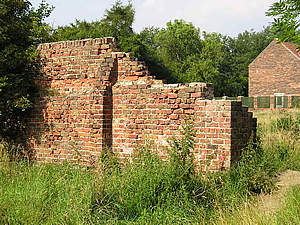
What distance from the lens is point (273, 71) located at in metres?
35.8

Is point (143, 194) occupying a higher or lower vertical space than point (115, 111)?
lower

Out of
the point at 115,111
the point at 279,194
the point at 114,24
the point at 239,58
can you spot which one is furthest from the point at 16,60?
the point at 239,58

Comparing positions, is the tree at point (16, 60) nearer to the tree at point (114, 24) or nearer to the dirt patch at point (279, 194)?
the dirt patch at point (279, 194)

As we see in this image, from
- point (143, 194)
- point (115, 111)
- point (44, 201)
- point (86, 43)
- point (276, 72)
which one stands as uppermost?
point (276, 72)

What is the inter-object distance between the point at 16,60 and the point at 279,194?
5924 millimetres

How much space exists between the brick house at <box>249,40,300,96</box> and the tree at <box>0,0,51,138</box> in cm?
3123

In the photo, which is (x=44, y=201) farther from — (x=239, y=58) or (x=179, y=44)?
(x=239, y=58)

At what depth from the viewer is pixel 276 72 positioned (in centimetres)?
3553

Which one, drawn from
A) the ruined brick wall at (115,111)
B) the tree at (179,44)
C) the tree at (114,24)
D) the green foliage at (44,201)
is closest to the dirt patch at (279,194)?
the ruined brick wall at (115,111)

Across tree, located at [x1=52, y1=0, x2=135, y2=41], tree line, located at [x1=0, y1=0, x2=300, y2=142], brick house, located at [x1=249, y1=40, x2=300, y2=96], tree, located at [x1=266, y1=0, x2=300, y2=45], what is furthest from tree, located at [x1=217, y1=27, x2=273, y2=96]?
tree, located at [x1=266, y1=0, x2=300, y2=45]

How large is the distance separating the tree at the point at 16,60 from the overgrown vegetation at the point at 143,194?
1.99m

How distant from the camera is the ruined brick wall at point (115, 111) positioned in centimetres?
553

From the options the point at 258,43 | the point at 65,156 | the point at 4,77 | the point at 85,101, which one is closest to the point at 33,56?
the point at 4,77

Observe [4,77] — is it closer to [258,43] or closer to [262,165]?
[262,165]
